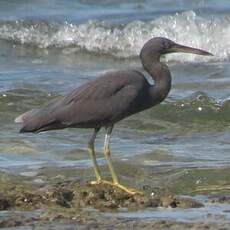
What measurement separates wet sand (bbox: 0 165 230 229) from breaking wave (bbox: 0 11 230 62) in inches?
324

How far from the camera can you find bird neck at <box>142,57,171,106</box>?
320 inches

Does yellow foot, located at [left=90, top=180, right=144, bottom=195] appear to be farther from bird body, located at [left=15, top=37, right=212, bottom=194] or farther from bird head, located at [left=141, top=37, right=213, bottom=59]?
bird head, located at [left=141, top=37, right=213, bottom=59]

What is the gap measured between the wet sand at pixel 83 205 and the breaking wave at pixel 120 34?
8234 millimetres

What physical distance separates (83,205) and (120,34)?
963 cm

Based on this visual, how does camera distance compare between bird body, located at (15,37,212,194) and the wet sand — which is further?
bird body, located at (15,37,212,194)

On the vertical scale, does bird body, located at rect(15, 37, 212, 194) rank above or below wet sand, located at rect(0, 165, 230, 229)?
above

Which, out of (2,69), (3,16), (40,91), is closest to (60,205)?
(40,91)

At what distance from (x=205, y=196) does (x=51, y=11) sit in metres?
10.8

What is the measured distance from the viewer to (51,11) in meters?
18.1

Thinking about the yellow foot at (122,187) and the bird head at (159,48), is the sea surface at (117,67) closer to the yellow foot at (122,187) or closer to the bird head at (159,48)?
the yellow foot at (122,187)

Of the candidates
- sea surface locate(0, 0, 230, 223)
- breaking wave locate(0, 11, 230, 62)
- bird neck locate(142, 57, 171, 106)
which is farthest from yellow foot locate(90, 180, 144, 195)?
breaking wave locate(0, 11, 230, 62)

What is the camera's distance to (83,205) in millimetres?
7102

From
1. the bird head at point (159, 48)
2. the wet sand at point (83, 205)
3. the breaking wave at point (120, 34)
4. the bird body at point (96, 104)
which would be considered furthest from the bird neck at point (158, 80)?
the breaking wave at point (120, 34)

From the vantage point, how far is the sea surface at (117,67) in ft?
30.6
